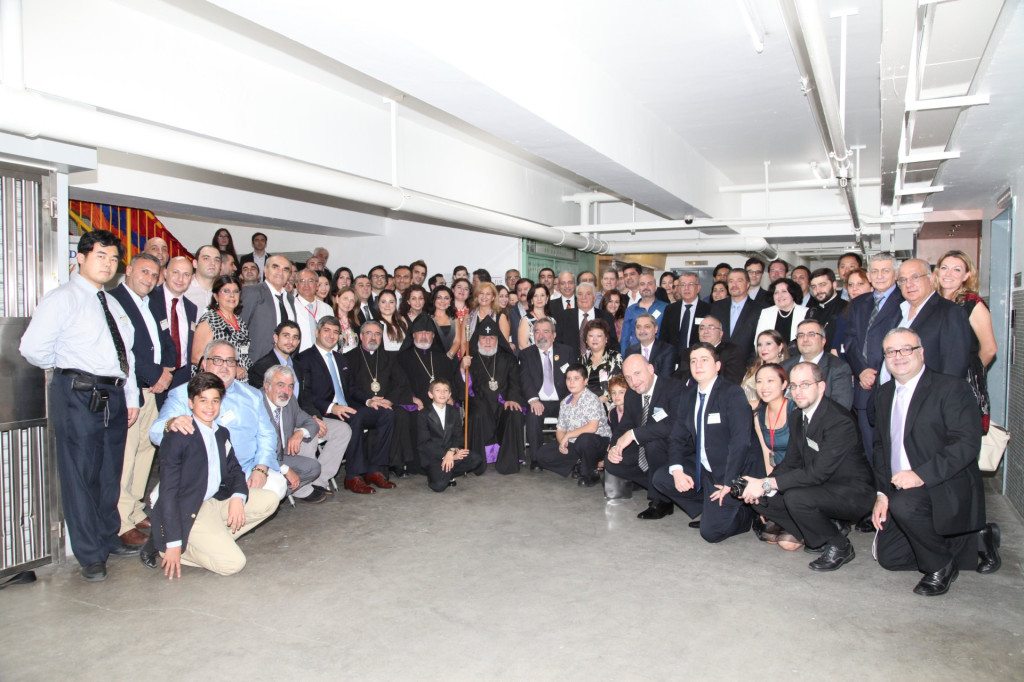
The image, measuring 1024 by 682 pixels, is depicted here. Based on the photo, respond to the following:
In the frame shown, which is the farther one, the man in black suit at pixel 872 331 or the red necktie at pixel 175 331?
the red necktie at pixel 175 331

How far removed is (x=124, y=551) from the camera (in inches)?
150

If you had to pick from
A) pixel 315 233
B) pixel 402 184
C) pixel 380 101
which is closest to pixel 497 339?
pixel 402 184

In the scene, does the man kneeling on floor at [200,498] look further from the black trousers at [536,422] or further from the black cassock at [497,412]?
the black trousers at [536,422]

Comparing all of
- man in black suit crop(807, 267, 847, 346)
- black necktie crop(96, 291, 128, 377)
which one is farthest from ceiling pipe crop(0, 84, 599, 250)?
man in black suit crop(807, 267, 847, 346)

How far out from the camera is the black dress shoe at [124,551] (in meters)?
3.80

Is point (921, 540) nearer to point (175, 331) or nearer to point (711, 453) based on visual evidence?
point (711, 453)

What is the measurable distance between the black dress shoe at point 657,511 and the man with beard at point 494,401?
4.70 ft

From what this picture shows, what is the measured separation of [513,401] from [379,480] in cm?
129

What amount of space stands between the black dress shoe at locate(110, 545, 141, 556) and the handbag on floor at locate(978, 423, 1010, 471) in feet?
14.6

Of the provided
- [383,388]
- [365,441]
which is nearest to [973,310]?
[383,388]

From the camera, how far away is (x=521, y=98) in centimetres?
414

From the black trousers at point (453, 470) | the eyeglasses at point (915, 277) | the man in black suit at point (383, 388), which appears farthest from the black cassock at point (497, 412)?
the eyeglasses at point (915, 277)

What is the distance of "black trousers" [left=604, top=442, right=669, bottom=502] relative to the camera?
468 centimetres

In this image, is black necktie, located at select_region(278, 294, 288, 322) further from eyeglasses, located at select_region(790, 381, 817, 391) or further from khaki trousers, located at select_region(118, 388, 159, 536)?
eyeglasses, located at select_region(790, 381, 817, 391)
